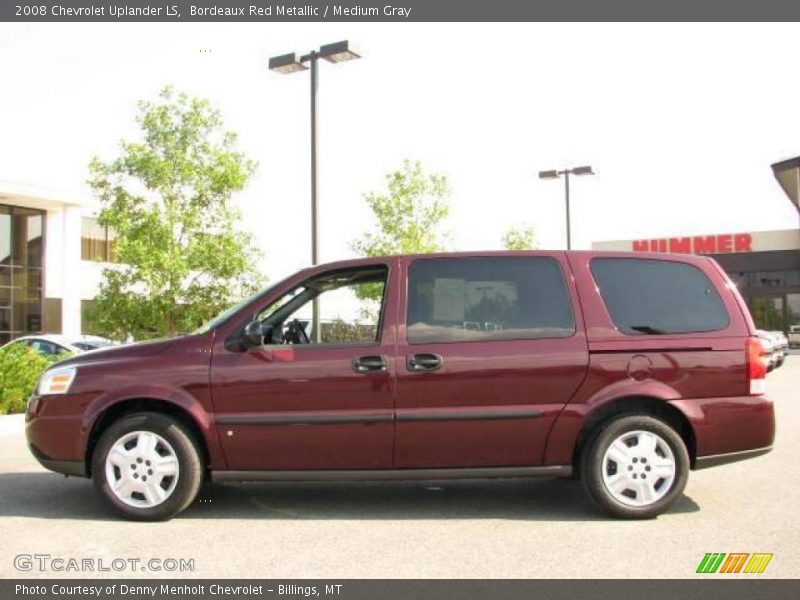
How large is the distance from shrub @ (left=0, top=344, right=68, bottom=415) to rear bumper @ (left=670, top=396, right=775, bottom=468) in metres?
9.68

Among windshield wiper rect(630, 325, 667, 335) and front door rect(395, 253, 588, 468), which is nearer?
front door rect(395, 253, 588, 468)

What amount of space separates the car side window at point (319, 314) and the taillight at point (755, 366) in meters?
2.53

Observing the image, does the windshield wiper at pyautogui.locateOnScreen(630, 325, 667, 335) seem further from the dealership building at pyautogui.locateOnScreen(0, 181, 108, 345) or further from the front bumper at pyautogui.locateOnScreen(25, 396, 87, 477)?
the dealership building at pyautogui.locateOnScreen(0, 181, 108, 345)

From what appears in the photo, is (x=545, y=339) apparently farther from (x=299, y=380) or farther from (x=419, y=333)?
(x=299, y=380)

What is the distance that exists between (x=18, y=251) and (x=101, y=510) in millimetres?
28831

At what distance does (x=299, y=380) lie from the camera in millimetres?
5652

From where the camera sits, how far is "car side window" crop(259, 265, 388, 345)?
5902mm

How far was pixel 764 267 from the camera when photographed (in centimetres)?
4328

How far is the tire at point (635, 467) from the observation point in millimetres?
5633

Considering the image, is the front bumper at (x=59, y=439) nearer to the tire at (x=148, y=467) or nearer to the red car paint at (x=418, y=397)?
the red car paint at (x=418, y=397)
